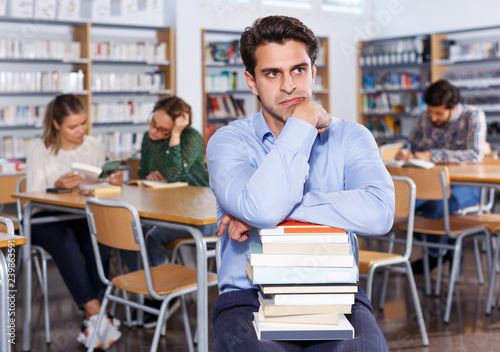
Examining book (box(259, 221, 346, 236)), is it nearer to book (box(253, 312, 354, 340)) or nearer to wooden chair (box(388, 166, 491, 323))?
book (box(253, 312, 354, 340))

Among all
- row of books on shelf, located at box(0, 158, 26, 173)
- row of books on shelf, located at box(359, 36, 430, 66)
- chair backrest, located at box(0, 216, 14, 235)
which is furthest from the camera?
row of books on shelf, located at box(359, 36, 430, 66)

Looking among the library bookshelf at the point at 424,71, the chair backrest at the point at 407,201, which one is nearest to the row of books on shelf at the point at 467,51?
the library bookshelf at the point at 424,71

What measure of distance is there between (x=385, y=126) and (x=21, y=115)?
467cm

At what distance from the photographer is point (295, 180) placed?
1400 mm

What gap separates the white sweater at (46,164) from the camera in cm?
336

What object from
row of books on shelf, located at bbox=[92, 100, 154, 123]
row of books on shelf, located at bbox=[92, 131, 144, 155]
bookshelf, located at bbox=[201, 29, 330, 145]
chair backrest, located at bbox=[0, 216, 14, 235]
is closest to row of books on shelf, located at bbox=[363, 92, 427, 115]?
bookshelf, located at bbox=[201, 29, 330, 145]

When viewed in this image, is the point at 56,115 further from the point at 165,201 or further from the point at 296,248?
the point at 296,248

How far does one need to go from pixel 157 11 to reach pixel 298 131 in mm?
6599

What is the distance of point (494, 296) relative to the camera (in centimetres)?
369

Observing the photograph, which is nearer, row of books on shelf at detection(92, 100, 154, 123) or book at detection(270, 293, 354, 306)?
book at detection(270, 293, 354, 306)

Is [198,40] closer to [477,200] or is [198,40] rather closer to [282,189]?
[477,200]

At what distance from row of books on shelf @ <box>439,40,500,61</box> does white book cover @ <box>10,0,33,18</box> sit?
4.83m

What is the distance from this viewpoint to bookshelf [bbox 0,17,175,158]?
6.70 m

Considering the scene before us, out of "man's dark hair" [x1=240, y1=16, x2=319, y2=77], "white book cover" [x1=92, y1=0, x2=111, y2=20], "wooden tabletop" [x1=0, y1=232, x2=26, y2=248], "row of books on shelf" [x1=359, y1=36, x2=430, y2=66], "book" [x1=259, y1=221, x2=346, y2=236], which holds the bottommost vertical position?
"wooden tabletop" [x1=0, y1=232, x2=26, y2=248]
